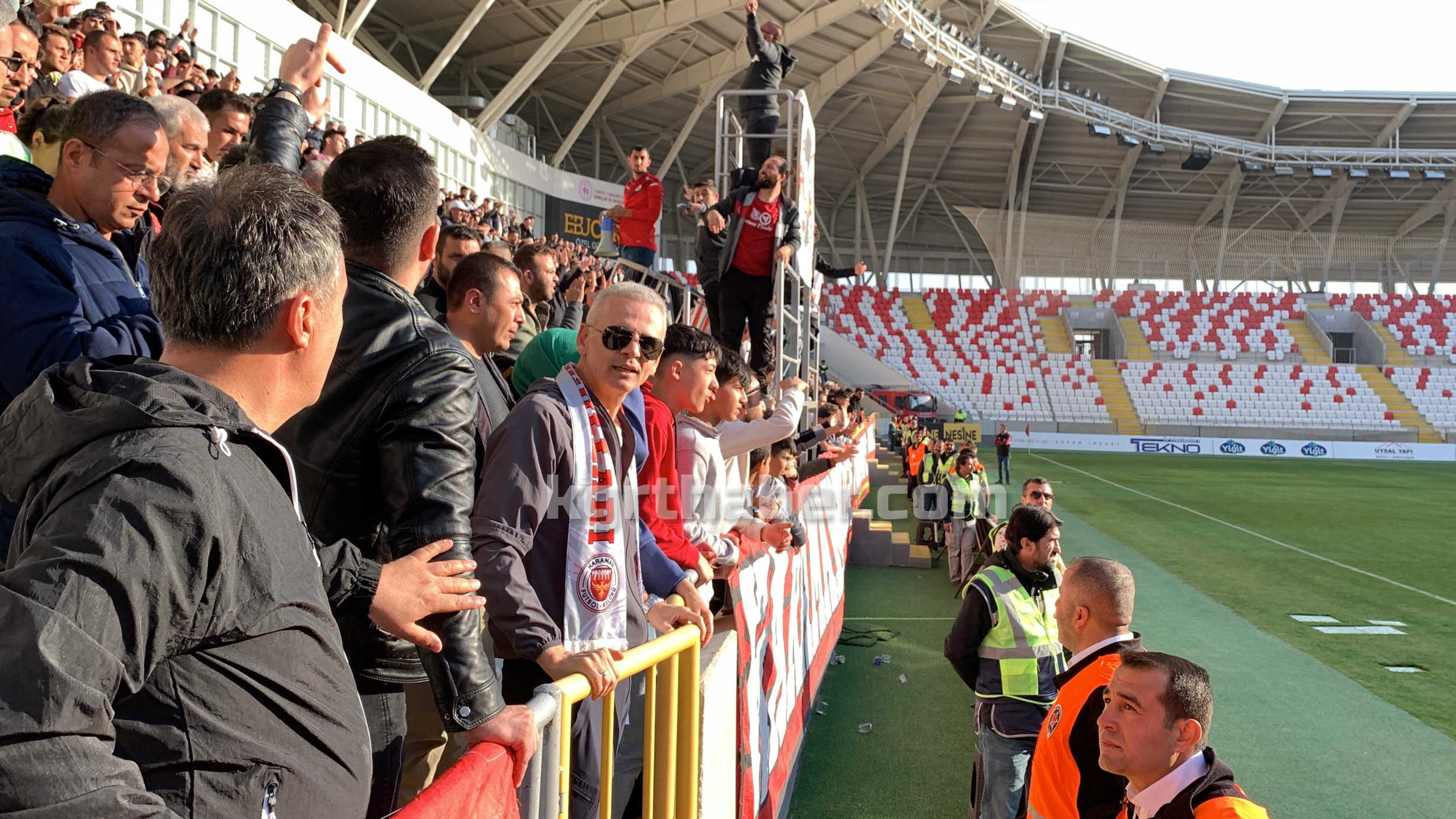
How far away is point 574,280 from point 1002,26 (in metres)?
30.2

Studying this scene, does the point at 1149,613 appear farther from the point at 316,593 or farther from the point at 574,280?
the point at 316,593

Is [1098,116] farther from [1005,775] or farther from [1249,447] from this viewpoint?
[1005,775]

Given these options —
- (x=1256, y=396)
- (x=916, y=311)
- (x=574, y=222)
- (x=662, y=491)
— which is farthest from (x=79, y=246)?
(x=916, y=311)

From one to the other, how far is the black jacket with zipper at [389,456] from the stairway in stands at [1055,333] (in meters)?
42.0

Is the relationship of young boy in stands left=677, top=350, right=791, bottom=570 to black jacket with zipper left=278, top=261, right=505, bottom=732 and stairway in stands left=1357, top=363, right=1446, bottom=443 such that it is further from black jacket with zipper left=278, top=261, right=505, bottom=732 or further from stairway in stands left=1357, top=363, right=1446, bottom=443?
stairway in stands left=1357, top=363, right=1446, bottom=443

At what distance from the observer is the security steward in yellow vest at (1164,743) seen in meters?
2.40

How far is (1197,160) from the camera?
118 feet

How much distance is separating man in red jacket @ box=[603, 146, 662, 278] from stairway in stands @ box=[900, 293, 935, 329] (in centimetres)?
3289

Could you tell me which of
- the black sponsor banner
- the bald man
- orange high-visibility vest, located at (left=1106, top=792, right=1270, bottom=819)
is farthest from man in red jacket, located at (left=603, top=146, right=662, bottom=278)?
the black sponsor banner

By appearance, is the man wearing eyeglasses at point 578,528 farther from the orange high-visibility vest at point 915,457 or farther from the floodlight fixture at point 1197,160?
the floodlight fixture at point 1197,160

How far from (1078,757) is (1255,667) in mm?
4912

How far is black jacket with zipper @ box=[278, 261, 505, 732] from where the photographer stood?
1682 millimetres

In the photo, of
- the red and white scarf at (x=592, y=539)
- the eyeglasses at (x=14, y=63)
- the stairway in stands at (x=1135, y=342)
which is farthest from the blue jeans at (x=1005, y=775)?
the stairway in stands at (x=1135, y=342)

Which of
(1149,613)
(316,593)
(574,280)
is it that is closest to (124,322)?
(316,593)
